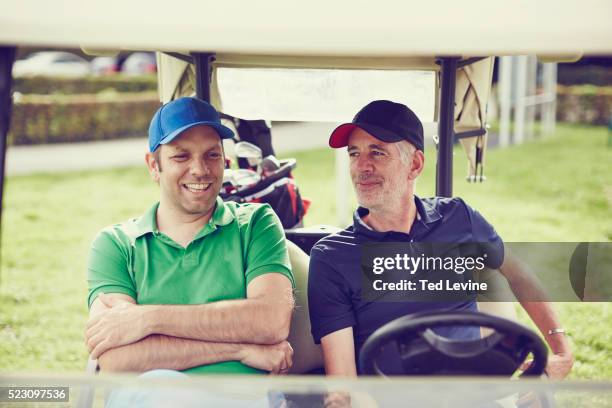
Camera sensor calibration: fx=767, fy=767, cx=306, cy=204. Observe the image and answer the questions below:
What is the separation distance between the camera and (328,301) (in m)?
2.18

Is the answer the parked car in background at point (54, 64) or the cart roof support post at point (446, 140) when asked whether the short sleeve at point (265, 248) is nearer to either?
the cart roof support post at point (446, 140)

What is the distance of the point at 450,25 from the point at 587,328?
312 cm

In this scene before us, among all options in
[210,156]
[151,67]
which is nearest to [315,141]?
[151,67]

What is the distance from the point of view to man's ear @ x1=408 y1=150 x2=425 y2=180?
2.41 meters

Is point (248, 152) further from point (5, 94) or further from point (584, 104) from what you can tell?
point (584, 104)

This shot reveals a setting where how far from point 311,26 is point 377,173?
0.98 meters

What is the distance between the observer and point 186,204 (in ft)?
7.38

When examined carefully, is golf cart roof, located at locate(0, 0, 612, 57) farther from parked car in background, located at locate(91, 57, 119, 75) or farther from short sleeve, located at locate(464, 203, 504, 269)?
parked car in background, located at locate(91, 57, 119, 75)

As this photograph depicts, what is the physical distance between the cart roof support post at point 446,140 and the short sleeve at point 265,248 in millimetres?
874

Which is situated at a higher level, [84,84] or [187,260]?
[84,84]

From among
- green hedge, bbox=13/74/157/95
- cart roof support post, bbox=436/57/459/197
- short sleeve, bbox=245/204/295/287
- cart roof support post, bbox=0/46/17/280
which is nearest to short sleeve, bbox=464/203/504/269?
cart roof support post, bbox=436/57/459/197

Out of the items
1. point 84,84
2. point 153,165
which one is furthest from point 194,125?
point 84,84

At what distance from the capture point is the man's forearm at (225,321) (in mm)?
2029

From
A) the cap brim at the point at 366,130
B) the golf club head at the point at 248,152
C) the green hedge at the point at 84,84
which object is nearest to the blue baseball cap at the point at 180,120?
the cap brim at the point at 366,130
